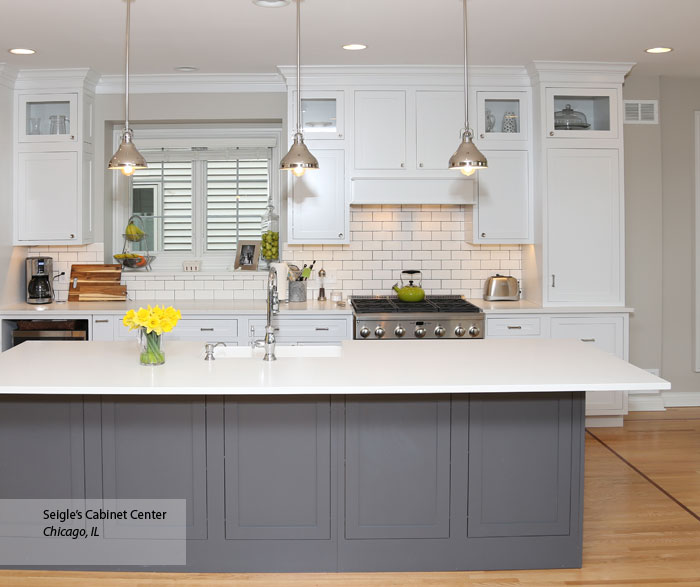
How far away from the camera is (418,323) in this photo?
5.59 m

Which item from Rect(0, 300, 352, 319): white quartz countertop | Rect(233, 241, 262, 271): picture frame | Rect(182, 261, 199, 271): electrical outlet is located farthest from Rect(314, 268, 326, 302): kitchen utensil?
Rect(182, 261, 199, 271): electrical outlet

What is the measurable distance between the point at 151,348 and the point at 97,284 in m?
2.92

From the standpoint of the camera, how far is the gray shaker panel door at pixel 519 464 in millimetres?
3539

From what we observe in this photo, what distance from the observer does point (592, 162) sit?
587 cm

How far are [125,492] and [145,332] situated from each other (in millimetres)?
698

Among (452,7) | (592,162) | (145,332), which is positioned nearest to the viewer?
(145,332)

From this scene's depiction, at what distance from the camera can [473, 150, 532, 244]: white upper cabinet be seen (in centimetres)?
599

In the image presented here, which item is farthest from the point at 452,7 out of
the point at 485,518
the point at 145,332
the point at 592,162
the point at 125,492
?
A: the point at 125,492

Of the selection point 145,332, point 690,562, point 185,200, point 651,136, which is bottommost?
point 690,562

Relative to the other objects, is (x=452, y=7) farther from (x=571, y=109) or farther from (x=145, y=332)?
(x=145, y=332)

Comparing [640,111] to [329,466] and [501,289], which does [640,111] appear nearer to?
[501,289]

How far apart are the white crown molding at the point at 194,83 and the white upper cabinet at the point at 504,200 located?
168cm

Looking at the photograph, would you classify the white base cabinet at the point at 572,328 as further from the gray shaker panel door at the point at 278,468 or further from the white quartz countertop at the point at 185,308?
the gray shaker panel door at the point at 278,468

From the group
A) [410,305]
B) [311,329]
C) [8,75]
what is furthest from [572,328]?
[8,75]
